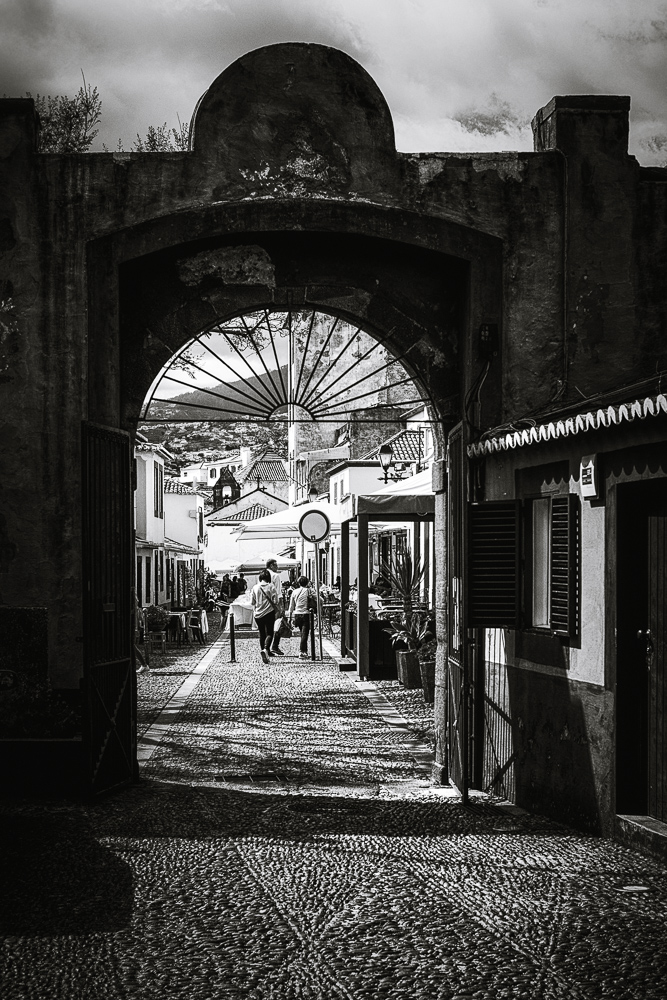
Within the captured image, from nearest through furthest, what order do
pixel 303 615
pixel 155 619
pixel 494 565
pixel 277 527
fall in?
pixel 494 565 < pixel 303 615 < pixel 155 619 < pixel 277 527

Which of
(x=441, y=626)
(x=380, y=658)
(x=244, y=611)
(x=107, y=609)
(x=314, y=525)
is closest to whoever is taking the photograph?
(x=107, y=609)

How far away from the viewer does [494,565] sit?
9000 mm

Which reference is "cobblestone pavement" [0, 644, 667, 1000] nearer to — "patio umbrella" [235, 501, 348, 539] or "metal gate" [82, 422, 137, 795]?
"metal gate" [82, 422, 137, 795]

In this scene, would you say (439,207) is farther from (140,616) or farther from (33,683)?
(140,616)

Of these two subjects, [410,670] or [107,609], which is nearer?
[107,609]

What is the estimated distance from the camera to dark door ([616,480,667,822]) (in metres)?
7.32

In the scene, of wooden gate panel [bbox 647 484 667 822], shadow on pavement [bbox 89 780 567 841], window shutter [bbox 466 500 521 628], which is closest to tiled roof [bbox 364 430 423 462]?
window shutter [bbox 466 500 521 628]

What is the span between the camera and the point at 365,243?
33.6ft

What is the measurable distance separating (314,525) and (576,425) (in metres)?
14.0

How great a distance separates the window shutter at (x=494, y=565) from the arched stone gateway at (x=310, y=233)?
0.40m

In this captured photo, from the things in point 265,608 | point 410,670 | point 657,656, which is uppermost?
point 657,656

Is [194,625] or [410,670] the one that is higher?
[194,625]

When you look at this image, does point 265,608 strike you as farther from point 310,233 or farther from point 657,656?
point 657,656

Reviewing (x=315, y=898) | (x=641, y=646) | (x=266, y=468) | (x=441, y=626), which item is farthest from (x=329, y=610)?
(x=266, y=468)
